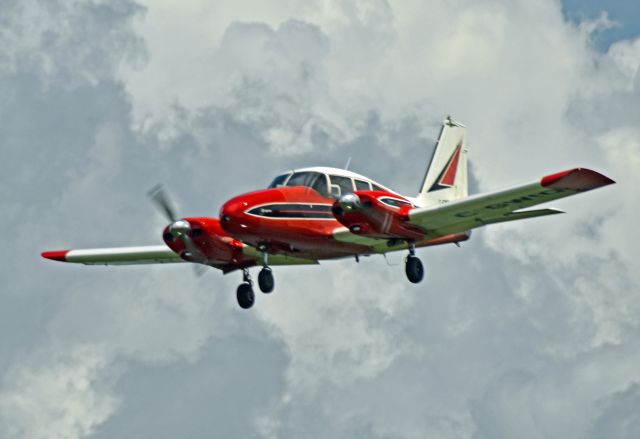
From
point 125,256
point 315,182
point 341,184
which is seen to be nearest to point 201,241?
point 315,182

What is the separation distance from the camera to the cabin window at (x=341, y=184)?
50781 mm

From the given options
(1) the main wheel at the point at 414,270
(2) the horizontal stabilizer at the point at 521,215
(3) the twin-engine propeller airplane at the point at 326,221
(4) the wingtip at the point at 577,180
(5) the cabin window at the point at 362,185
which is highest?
(5) the cabin window at the point at 362,185

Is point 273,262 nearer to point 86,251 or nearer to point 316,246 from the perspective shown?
point 316,246

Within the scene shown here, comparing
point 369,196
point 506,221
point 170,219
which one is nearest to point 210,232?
point 170,219

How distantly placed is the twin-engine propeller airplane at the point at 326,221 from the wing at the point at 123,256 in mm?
4729

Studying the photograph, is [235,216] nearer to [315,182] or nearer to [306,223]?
[306,223]

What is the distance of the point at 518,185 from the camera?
4766 centimetres

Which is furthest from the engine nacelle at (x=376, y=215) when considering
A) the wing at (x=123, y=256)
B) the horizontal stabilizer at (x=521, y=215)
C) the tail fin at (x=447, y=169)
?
the wing at (x=123, y=256)

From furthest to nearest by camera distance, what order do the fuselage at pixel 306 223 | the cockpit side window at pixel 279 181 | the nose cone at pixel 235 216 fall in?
the cockpit side window at pixel 279 181 < the fuselage at pixel 306 223 < the nose cone at pixel 235 216

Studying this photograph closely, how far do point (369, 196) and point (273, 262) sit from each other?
707cm

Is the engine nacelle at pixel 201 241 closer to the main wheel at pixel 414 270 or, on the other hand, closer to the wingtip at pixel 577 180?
the main wheel at pixel 414 270

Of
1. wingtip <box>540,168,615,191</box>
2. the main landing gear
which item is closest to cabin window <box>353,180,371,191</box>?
the main landing gear

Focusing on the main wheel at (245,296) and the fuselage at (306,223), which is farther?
the main wheel at (245,296)

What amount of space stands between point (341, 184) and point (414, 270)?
425 cm
